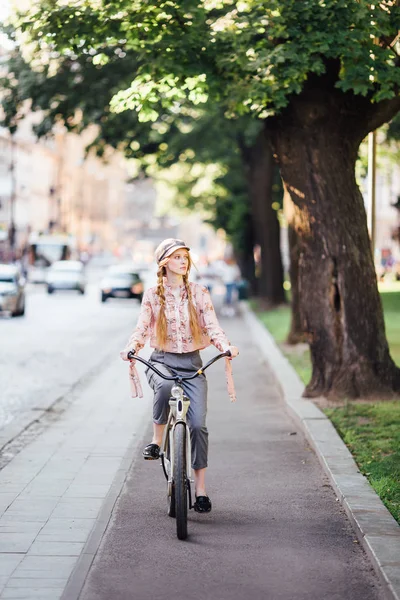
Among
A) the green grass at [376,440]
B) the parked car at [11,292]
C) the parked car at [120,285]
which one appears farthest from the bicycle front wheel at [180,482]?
the parked car at [120,285]

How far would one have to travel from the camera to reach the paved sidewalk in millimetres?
5688

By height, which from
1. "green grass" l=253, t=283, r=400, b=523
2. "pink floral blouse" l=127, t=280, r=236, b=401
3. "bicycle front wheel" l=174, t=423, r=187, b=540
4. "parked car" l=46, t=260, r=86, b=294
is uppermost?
"pink floral blouse" l=127, t=280, r=236, b=401

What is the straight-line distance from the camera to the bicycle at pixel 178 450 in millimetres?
A: 6676

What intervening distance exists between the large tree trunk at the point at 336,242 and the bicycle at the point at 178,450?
5.94 metres

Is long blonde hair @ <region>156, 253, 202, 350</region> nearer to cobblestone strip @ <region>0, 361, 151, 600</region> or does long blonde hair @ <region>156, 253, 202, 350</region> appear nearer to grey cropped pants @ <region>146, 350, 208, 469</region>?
grey cropped pants @ <region>146, 350, 208, 469</region>

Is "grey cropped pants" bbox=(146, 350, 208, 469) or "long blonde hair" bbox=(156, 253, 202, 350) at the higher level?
"long blonde hair" bbox=(156, 253, 202, 350)

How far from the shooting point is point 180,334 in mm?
7293

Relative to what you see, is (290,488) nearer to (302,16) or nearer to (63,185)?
(302,16)

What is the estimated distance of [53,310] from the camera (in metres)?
39.8

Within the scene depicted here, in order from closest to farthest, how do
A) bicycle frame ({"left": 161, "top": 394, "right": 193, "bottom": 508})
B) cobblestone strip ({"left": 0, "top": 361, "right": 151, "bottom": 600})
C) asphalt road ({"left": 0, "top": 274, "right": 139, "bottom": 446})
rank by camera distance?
cobblestone strip ({"left": 0, "top": 361, "right": 151, "bottom": 600}) < bicycle frame ({"left": 161, "top": 394, "right": 193, "bottom": 508}) < asphalt road ({"left": 0, "top": 274, "right": 139, "bottom": 446})

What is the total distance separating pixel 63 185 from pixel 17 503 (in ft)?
416

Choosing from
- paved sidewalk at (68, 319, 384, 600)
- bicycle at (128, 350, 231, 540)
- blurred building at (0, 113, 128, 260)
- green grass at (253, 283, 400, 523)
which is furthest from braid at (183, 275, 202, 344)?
blurred building at (0, 113, 128, 260)

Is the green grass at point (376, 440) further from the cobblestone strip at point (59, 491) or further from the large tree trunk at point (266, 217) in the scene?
the large tree trunk at point (266, 217)

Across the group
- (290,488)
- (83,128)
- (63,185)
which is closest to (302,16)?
(290,488)
